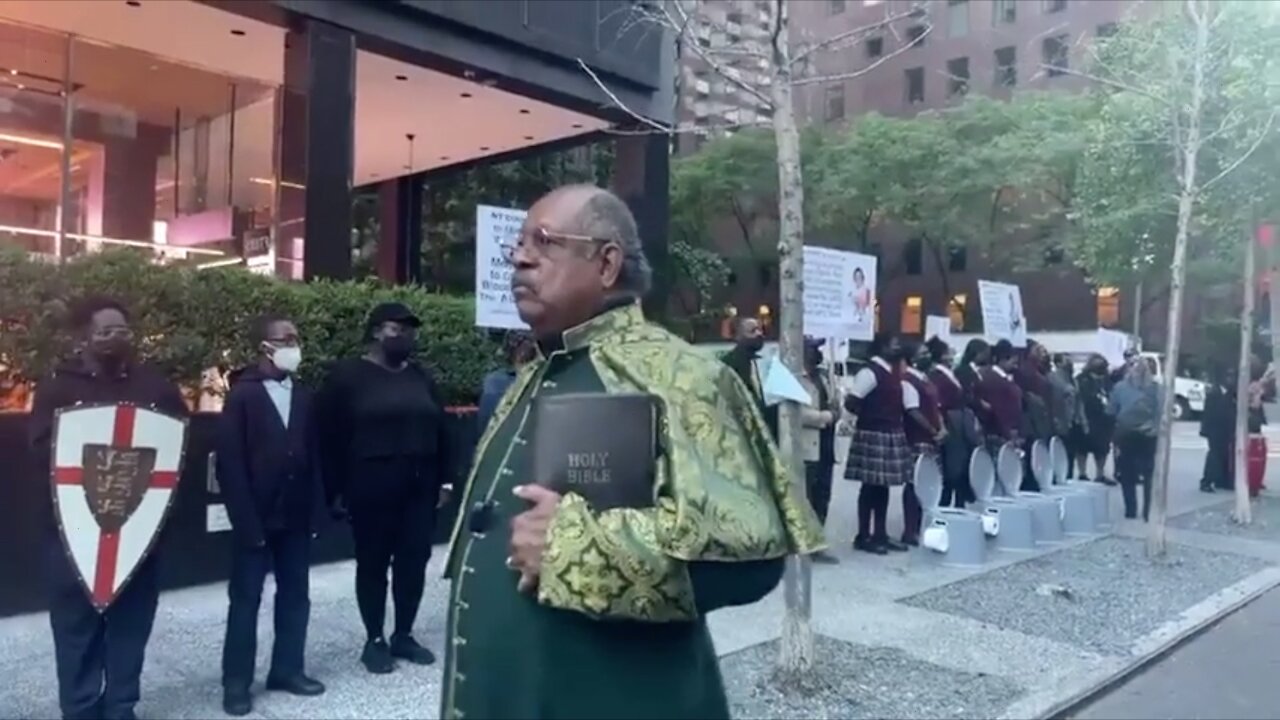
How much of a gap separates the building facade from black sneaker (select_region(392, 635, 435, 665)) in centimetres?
603

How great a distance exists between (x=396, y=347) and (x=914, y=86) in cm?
4520

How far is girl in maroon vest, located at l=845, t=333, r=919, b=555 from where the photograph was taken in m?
10.9

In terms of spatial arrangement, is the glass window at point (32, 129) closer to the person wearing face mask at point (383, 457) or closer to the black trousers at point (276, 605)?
the person wearing face mask at point (383, 457)

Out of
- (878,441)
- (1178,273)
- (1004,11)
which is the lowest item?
(878,441)

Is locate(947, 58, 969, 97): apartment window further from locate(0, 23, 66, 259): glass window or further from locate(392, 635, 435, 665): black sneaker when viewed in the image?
locate(392, 635, 435, 665): black sneaker

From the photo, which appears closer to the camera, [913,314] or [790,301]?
[790,301]

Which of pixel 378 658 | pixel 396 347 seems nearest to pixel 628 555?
pixel 396 347

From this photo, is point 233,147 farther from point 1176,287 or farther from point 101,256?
point 1176,287

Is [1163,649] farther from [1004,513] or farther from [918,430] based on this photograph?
[918,430]

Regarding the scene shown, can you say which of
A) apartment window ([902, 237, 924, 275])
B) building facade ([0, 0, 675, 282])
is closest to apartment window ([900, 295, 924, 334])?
apartment window ([902, 237, 924, 275])

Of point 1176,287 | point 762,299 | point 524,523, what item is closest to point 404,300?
point 1176,287

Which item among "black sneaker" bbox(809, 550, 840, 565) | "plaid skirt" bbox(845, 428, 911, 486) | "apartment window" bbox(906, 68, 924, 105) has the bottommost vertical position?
"black sneaker" bbox(809, 550, 840, 565)

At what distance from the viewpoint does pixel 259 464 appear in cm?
573

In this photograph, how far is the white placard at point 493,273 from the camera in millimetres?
9180
